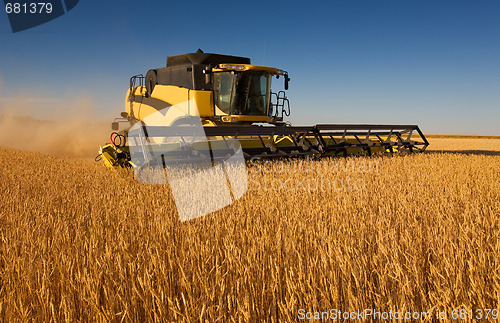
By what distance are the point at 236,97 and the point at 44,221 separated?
640cm

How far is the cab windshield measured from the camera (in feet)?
29.3

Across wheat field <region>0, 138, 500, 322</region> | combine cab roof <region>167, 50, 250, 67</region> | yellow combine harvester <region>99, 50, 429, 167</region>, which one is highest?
combine cab roof <region>167, 50, 250, 67</region>

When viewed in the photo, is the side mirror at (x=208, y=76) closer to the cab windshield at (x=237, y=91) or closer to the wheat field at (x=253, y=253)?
the cab windshield at (x=237, y=91)

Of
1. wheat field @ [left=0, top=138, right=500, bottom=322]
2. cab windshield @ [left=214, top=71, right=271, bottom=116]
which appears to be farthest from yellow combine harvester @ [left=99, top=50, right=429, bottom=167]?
wheat field @ [left=0, top=138, right=500, bottom=322]

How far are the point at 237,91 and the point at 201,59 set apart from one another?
137cm

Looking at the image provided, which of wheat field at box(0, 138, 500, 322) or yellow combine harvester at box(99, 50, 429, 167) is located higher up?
yellow combine harvester at box(99, 50, 429, 167)

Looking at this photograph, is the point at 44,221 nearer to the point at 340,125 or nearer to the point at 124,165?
the point at 124,165

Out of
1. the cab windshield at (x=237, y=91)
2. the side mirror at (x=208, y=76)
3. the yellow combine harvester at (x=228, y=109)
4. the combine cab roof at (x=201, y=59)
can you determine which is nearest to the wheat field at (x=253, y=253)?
the yellow combine harvester at (x=228, y=109)

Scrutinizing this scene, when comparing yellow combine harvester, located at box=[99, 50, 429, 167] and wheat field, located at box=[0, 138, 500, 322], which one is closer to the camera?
wheat field, located at box=[0, 138, 500, 322]

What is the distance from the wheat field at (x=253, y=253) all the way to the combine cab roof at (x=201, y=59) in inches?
207

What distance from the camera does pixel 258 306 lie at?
1.64 meters

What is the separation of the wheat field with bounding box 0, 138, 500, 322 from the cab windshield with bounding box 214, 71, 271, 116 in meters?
4.38

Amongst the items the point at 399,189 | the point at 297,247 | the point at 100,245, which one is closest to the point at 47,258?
the point at 100,245

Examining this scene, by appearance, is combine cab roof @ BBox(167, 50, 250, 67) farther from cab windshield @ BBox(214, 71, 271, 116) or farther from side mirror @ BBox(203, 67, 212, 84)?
cab windshield @ BBox(214, 71, 271, 116)
